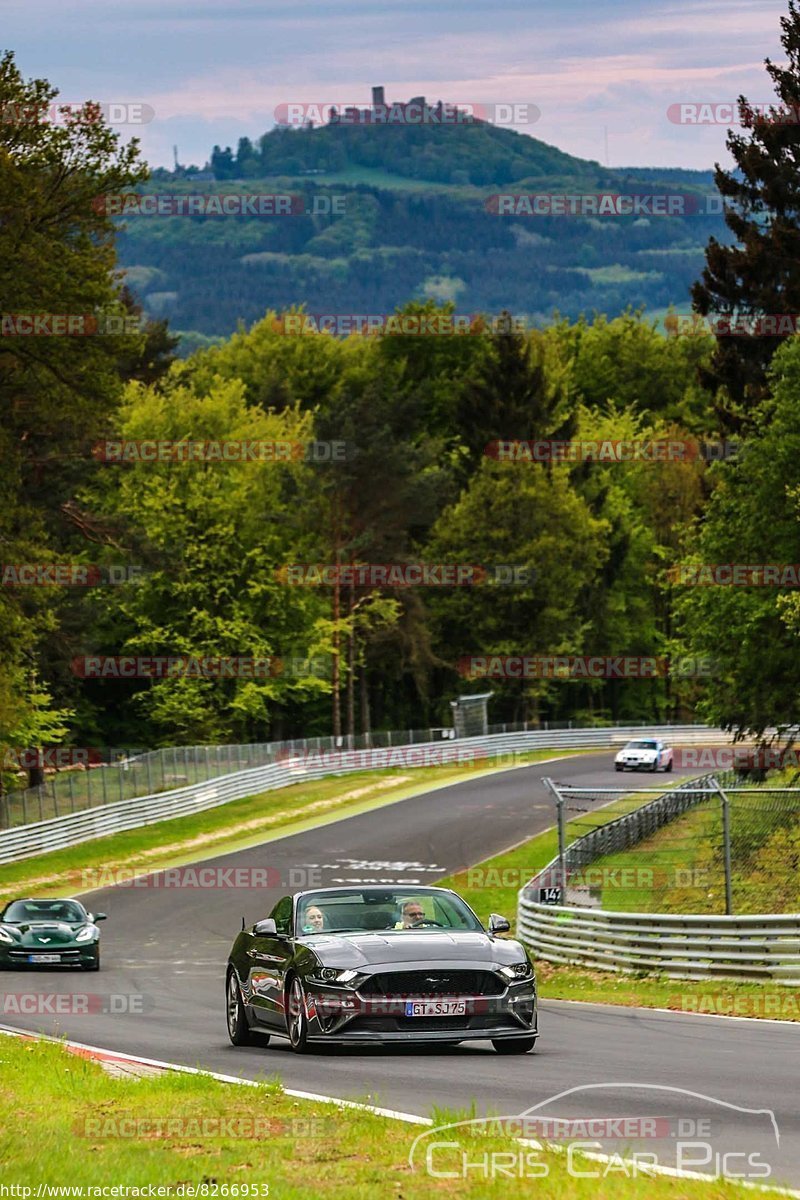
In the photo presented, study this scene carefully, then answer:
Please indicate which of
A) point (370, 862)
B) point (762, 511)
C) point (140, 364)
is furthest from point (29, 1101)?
point (140, 364)

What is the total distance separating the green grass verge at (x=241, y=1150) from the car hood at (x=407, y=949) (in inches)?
80.5

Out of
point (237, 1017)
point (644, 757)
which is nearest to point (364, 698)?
point (644, 757)

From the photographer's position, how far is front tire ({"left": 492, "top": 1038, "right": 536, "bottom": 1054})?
14133 mm

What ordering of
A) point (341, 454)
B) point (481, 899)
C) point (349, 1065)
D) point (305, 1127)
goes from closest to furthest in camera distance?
point (305, 1127) < point (349, 1065) < point (481, 899) < point (341, 454)

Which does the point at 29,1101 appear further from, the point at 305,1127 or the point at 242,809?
the point at 242,809

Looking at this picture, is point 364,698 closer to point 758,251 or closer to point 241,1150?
point 758,251

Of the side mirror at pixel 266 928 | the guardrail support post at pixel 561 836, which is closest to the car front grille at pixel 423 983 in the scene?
the side mirror at pixel 266 928

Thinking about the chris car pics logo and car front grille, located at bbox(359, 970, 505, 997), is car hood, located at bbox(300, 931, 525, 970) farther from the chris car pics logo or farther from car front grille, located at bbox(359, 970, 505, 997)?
the chris car pics logo

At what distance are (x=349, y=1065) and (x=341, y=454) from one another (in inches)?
2730

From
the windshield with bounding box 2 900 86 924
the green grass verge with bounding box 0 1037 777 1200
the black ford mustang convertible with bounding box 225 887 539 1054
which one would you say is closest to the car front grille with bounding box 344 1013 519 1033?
the black ford mustang convertible with bounding box 225 887 539 1054

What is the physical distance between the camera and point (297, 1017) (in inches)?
Answer: 562

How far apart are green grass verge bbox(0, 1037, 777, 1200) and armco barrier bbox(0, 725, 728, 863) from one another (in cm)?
3740

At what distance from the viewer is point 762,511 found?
1609 inches

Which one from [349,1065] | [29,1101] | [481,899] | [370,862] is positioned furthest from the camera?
[370,862]
